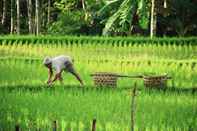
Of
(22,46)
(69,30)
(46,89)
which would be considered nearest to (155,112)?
(46,89)

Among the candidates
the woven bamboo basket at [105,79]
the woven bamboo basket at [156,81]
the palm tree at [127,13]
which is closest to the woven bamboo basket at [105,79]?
the woven bamboo basket at [105,79]

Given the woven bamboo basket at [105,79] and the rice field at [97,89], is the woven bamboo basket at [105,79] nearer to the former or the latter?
the woven bamboo basket at [105,79]

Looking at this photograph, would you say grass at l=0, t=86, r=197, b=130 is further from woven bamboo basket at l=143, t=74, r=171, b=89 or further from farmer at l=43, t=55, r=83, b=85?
woven bamboo basket at l=143, t=74, r=171, b=89

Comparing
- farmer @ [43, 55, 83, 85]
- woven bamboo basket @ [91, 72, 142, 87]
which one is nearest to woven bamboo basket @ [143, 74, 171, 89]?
woven bamboo basket @ [91, 72, 142, 87]

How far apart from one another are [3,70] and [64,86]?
3.68 meters

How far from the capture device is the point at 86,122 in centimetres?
1137

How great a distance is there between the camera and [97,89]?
15219 millimetres

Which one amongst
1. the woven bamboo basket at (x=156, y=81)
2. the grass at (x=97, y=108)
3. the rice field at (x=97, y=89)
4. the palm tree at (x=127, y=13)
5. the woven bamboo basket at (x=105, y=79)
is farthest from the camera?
the palm tree at (x=127, y=13)

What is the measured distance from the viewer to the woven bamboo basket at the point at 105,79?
15.9 metres

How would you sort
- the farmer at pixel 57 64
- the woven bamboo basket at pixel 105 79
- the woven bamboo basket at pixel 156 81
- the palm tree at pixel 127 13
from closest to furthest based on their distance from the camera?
the farmer at pixel 57 64 → the woven bamboo basket at pixel 156 81 → the woven bamboo basket at pixel 105 79 → the palm tree at pixel 127 13

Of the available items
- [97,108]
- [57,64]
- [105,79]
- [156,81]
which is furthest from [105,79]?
[97,108]

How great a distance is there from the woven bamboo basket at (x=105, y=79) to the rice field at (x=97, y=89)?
276 mm

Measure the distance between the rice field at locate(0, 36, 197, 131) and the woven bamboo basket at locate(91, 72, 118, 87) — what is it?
10.9 inches

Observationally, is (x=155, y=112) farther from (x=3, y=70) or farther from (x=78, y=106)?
(x=3, y=70)
